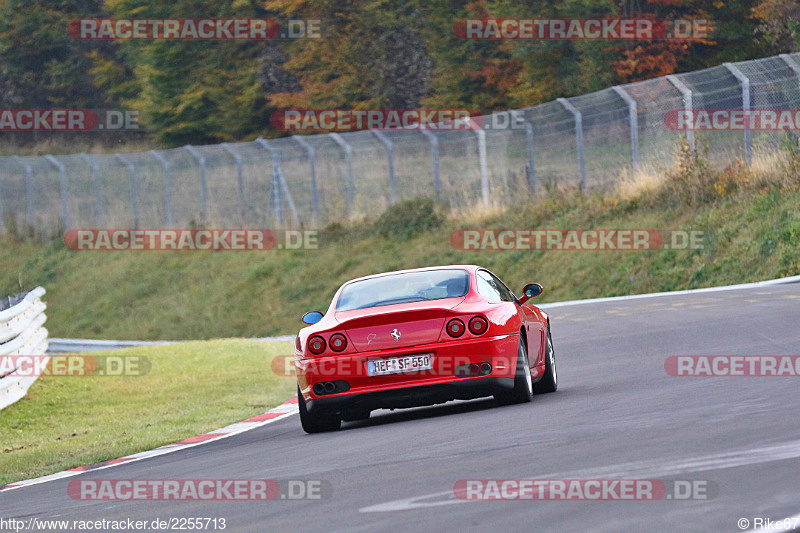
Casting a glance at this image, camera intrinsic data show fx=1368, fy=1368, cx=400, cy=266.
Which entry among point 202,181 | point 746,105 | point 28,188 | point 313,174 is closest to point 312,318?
point 746,105

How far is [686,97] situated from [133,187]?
21739 mm

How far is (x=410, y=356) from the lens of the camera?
407 inches

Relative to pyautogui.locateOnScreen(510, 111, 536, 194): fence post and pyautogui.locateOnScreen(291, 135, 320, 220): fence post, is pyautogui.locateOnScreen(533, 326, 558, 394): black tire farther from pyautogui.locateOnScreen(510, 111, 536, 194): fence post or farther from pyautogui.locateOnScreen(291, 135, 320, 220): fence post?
pyautogui.locateOnScreen(291, 135, 320, 220): fence post

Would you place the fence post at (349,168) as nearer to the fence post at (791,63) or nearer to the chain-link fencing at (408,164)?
the chain-link fencing at (408,164)

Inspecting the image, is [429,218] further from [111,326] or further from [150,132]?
[150,132]

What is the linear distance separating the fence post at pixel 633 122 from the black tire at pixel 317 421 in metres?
18.5

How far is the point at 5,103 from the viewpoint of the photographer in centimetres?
7488

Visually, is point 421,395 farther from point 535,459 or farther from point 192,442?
point 535,459

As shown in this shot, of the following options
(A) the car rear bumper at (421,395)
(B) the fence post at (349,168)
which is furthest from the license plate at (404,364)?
(B) the fence post at (349,168)

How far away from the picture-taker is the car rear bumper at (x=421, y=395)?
405 inches

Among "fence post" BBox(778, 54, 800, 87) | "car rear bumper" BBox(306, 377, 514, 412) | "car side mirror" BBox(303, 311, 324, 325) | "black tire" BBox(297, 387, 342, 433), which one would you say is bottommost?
"black tire" BBox(297, 387, 342, 433)

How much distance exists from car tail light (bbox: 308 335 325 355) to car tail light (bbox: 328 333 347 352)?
78mm

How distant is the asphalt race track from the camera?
19.9ft

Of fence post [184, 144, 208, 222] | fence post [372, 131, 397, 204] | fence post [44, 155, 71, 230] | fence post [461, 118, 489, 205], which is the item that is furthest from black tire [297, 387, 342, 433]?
fence post [44, 155, 71, 230]
